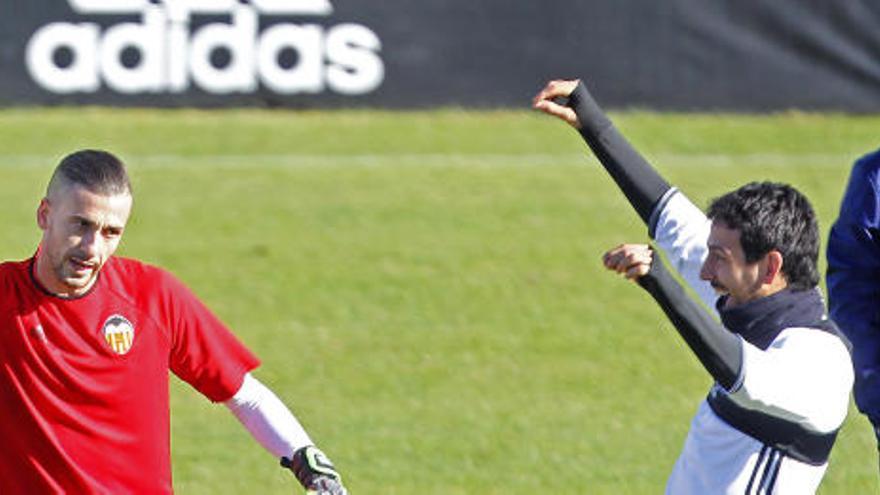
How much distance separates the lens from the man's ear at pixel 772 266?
570cm

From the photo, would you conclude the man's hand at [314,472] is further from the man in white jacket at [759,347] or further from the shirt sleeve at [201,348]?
the man in white jacket at [759,347]

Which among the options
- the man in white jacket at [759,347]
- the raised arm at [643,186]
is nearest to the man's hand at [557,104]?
the raised arm at [643,186]

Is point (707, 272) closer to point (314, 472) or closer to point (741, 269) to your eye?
point (741, 269)

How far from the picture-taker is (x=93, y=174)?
230 inches

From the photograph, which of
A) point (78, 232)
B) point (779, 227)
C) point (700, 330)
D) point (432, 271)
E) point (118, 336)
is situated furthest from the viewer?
point (432, 271)

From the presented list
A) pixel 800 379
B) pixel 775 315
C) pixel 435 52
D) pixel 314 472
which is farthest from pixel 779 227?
pixel 435 52

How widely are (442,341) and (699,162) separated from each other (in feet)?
16.4

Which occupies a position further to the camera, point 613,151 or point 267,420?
point 613,151

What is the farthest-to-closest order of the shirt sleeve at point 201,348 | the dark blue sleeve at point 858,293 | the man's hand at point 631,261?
the dark blue sleeve at point 858,293 < the shirt sleeve at point 201,348 < the man's hand at point 631,261

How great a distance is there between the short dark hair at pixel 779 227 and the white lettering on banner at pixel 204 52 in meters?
11.9

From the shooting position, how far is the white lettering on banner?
680 inches

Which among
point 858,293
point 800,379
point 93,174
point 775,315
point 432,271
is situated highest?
point 93,174

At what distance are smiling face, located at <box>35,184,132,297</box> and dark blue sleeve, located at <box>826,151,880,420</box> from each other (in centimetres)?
257

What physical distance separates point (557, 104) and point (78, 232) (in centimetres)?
161
